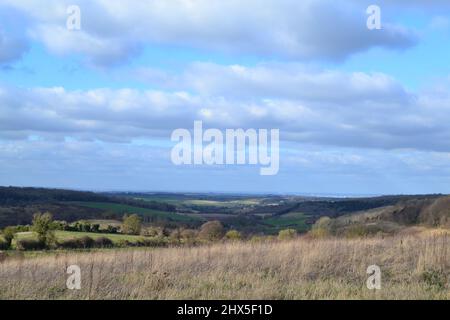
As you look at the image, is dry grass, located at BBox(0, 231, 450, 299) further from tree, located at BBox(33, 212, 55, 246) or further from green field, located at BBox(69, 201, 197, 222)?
green field, located at BBox(69, 201, 197, 222)

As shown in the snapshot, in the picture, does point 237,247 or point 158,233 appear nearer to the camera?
point 237,247

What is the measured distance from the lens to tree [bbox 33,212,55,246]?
182 ft

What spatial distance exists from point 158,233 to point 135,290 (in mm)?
45127

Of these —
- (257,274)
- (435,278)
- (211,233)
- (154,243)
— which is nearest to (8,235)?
(154,243)

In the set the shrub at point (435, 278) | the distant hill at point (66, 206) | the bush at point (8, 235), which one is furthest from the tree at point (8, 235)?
the shrub at point (435, 278)

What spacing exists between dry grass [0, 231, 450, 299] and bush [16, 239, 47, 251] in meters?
41.3

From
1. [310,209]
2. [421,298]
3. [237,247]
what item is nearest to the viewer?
[421,298]

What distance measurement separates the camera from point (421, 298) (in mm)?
8812

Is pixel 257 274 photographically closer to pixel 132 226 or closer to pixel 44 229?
pixel 44 229

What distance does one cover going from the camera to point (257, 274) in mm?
11031

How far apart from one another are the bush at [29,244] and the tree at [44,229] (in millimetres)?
509

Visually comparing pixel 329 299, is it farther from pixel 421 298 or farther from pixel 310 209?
pixel 310 209

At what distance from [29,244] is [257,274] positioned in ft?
161

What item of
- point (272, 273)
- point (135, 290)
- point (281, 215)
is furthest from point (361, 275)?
point (281, 215)
